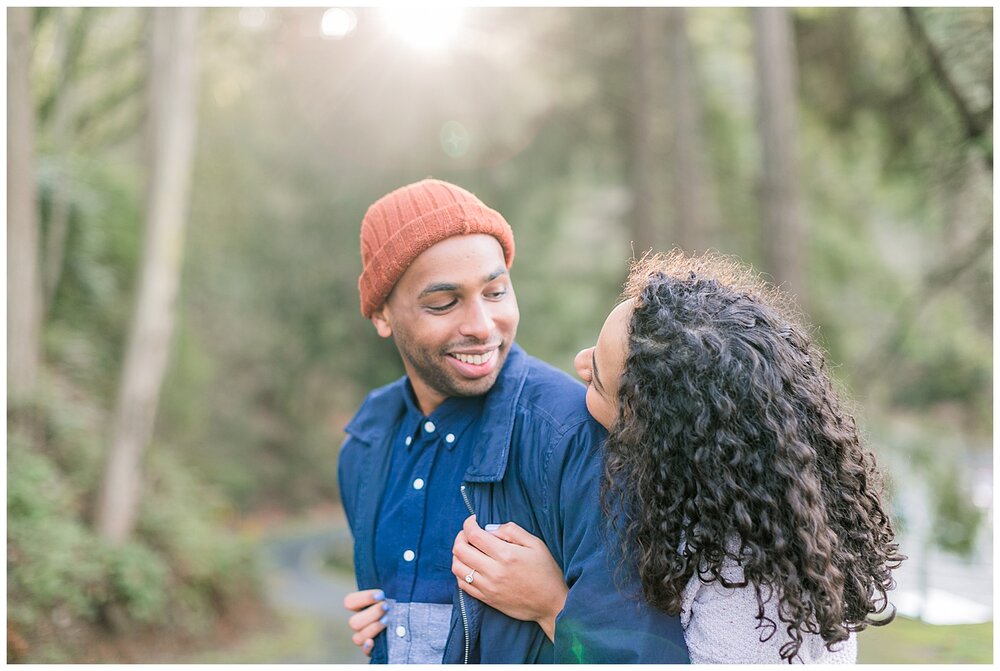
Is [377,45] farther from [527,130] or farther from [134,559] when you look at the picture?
[134,559]

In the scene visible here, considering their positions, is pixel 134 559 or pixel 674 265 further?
pixel 134 559

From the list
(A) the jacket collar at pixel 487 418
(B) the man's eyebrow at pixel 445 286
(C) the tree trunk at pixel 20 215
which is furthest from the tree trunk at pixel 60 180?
(B) the man's eyebrow at pixel 445 286

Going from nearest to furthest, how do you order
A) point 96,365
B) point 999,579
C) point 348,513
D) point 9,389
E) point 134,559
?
point 348,513
point 999,579
point 9,389
point 134,559
point 96,365

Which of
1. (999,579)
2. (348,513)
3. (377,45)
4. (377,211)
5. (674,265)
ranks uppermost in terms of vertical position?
(377,45)

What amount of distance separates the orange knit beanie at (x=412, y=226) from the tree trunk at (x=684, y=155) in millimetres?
7810

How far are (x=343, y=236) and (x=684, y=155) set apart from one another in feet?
28.3

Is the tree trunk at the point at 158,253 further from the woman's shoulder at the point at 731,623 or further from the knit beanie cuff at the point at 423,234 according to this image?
the woman's shoulder at the point at 731,623

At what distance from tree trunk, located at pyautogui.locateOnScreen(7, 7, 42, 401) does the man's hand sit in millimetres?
6433

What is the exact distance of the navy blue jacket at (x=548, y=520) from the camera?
81.2 inches

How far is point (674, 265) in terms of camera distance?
93.2 inches

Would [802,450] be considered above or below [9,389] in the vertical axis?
below

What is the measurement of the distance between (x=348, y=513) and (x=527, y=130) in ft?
42.4

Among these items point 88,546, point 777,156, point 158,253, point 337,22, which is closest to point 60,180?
point 158,253

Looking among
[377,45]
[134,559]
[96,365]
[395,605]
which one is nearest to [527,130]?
[377,45]
